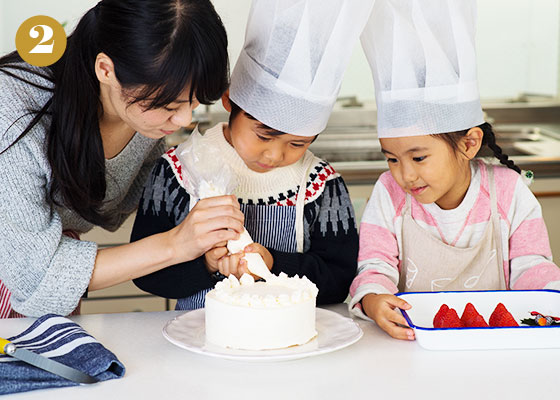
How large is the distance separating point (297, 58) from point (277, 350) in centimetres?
51

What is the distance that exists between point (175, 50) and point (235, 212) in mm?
282

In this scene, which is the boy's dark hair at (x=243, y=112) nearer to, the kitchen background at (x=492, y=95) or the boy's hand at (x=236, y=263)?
the boy's hand at (x=236, y=263)

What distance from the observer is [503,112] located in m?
3.12

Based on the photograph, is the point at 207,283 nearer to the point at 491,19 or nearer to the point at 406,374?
the point at 406,374

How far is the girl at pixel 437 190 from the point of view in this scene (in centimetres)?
126

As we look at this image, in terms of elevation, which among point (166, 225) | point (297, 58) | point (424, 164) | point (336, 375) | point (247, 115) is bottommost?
point (336, 375)

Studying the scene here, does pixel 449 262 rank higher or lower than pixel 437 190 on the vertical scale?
lower

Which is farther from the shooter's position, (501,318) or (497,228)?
(497,228)

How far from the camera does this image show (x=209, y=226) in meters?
1.19

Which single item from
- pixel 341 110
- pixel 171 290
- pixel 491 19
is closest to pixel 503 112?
pixel 491 19

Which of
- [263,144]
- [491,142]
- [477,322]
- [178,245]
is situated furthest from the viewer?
[491,142]

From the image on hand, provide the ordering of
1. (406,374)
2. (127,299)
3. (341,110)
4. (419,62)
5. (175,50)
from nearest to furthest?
(406,374) → (175,50) → (419,62) → (127,299) → (341,110)

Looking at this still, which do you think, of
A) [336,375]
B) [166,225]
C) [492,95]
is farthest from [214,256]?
[492,95]

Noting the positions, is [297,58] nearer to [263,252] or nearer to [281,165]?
[281,165]
